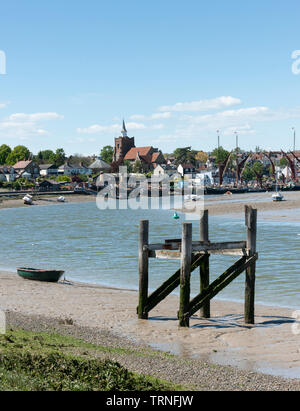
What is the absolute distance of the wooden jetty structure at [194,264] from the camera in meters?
18.6

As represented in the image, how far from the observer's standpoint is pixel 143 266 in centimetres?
1964

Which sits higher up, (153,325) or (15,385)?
(15,385)

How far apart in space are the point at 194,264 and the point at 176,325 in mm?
2290

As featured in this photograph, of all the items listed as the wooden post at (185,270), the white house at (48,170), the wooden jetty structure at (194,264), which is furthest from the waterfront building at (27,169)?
the wooden post at (185,270)

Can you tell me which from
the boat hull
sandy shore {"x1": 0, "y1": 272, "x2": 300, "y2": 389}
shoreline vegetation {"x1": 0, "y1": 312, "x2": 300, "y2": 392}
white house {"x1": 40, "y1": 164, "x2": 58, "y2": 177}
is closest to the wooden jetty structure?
sandy shore {"x1": 0, "y1": 272, "x2": 300, "y2": 389}

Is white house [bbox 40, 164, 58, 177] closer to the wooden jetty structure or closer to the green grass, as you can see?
Result: the wooden jetty structure

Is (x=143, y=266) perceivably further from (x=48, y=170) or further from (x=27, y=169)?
(x=48, y=170)

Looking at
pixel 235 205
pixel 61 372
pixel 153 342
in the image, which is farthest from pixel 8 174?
pixel 61 372

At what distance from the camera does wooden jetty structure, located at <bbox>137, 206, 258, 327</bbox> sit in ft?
61.1

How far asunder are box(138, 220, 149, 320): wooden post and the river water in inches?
239

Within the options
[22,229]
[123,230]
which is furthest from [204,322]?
[22,229]
